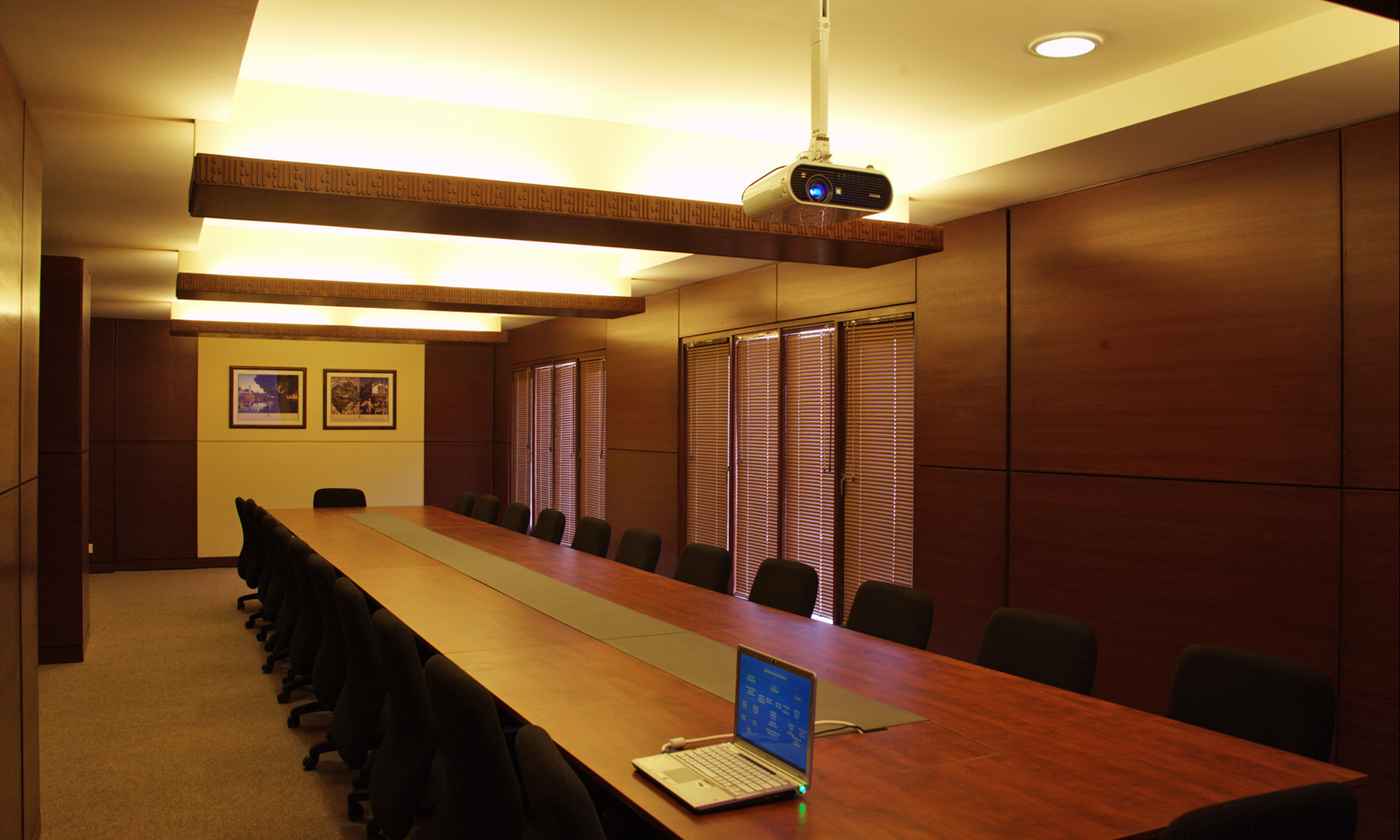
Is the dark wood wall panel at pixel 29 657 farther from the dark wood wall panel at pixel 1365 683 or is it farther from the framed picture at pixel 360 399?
the framed picture at pixel 360 399

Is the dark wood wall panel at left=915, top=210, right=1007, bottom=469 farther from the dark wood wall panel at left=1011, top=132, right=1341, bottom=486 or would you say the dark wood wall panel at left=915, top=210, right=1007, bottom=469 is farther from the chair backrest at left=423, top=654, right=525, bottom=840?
the chair backrest at left=423, top=654, right=525, bottom=840

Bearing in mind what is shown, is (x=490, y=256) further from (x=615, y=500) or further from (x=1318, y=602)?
(x=1318, y=602)

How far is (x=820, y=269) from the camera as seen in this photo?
281 inches

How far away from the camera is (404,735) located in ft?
10.2

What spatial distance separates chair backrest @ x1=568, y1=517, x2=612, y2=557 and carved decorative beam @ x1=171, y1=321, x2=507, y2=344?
458 cm

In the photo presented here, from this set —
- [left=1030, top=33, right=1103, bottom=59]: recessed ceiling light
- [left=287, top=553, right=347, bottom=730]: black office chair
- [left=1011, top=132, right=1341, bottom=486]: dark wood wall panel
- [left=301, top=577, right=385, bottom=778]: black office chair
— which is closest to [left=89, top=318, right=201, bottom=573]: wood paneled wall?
[left=287, top=553, right=347, bottom=730]: black office chair

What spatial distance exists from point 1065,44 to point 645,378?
6.17 metres

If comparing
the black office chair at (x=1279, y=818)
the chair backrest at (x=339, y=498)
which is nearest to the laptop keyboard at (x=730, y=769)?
the black office chair at (x=1279, y=818)

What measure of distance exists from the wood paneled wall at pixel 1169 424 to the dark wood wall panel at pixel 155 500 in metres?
9.01

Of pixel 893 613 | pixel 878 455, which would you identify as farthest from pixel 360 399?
pixel 893 613

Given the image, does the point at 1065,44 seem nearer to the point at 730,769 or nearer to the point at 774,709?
the point at 774,709

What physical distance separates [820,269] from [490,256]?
9.89ft

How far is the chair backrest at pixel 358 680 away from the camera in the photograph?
372 cm

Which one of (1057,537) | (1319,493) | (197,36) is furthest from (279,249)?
(1319,493)
